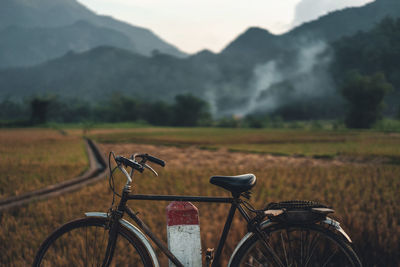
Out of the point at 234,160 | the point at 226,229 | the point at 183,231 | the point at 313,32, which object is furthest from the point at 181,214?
the point at 313,32

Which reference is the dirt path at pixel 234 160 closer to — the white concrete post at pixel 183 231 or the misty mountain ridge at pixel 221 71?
the white concrete post at pixel 183 231

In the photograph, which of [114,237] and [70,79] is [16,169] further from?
[70,79]

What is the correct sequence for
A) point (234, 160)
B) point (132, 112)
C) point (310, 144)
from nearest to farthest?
point (234, 160), point (310, 144), point (132, 112)

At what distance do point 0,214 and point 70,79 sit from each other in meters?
160

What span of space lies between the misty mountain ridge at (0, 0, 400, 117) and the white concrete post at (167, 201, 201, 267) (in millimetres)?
88687

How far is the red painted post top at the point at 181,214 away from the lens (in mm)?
1825

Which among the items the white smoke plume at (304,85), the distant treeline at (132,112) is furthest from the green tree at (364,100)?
the white smoke plume at (304,85)

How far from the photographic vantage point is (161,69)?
158 m

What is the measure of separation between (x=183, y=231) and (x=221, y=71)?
150129 mm

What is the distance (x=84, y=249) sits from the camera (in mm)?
2502

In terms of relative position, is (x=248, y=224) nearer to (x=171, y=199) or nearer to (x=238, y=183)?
(x=238, y=183)

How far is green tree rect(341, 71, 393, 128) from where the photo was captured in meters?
45.8

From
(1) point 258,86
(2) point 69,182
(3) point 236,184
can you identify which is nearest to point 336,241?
(3) point 236,184

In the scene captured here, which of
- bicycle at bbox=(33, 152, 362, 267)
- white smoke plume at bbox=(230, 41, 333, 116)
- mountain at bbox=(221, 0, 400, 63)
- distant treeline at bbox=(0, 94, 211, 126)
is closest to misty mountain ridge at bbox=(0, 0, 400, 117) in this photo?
mountain at bbox=(221, 0, 400, 63)
